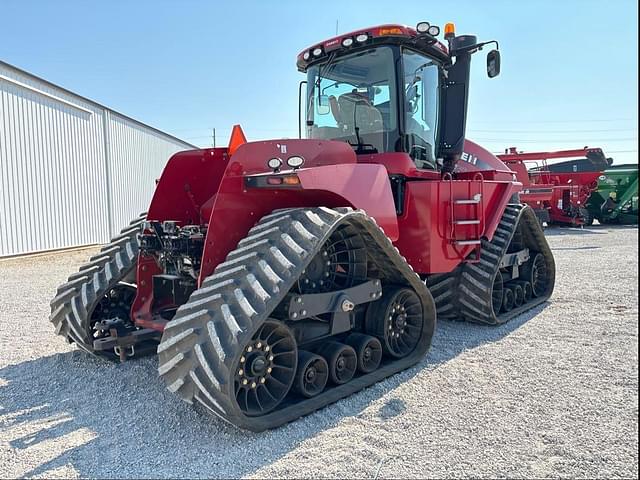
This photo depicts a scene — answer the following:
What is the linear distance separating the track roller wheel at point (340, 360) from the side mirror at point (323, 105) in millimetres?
2620

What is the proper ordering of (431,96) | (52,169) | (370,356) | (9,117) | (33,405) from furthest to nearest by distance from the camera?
(52,169)
(9,117)
(431,96)
(370,356)
(33,405)

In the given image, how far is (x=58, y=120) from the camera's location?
14117mm

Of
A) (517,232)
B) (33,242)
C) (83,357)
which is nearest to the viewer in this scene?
(83,357)

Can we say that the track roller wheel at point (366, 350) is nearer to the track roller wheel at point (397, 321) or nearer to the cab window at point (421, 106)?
the track roller wheel at point (397, 321)

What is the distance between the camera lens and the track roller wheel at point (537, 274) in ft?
21.9

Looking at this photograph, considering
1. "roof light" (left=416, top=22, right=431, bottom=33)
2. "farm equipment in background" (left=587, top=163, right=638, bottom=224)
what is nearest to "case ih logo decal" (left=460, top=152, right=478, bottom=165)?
"roof light" (left=416, top=22, right=431, bottom=33)

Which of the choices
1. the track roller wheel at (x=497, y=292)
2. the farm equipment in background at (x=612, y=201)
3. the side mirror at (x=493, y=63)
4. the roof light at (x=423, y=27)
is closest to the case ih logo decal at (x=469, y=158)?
the side mirror at (x=493, y=63)

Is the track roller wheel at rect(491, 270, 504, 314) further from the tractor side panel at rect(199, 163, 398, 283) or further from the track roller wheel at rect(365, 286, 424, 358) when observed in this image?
the tractor side panel at rect(199, 163, 398, 283)

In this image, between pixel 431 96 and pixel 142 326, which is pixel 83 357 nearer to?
pixel 142 326

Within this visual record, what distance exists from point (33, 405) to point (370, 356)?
2.48 m

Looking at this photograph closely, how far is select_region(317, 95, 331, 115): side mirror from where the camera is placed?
203 inches

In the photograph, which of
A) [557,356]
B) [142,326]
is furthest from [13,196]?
[557,356]

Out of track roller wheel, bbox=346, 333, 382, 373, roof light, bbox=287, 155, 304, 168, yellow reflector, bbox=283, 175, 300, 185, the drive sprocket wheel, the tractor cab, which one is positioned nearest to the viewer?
yellow reflector, bbox=283, 175, 300, 185

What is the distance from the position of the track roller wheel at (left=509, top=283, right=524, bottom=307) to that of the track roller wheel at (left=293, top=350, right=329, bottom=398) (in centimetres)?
361
